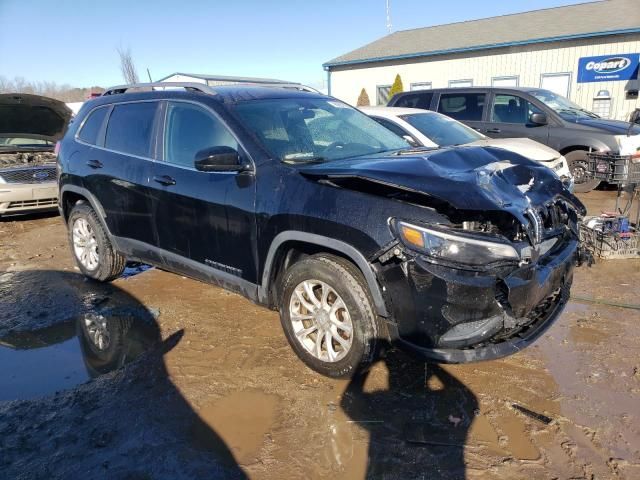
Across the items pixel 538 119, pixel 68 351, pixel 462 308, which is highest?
pixel 538 119

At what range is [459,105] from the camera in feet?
32.0

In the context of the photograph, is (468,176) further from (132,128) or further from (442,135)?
(442,135)

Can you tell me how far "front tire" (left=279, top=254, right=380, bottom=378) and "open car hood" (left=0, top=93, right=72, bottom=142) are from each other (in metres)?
7.09

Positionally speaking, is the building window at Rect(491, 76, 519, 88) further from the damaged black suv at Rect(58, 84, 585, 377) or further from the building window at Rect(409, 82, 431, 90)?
the damaged black suv at Rect(58, 84, 585, 377)

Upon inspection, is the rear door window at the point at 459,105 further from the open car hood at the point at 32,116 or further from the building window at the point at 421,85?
the building window at the point at 421,85

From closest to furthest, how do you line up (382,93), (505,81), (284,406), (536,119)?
(284,406), (536,119), (505,81), (382,93)

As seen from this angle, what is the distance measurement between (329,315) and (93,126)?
330 cm

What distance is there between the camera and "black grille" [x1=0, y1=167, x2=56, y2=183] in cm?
768

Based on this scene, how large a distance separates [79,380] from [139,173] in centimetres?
172

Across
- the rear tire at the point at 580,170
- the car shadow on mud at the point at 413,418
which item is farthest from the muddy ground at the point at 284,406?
the rear tire at the point at 580,170

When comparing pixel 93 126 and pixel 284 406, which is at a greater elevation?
pixel 93 126

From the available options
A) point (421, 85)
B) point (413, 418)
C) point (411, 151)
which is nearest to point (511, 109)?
point (411, 151)

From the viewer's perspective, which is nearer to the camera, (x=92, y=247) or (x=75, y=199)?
(x=92, y=247)

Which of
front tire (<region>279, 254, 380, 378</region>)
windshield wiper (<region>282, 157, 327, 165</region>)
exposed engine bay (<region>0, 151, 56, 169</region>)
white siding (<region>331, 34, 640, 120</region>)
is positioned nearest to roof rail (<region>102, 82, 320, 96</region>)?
windshield wiper (<region>282, 157, 327, 165</region>)
